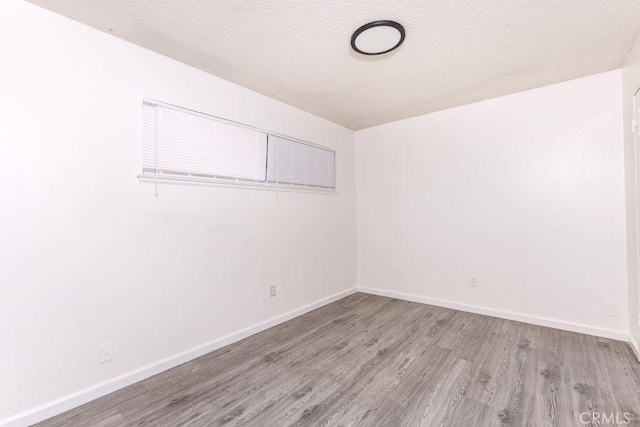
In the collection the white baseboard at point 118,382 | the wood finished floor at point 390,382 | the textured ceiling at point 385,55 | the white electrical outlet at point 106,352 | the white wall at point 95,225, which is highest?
the textured ceiling at point 385,55

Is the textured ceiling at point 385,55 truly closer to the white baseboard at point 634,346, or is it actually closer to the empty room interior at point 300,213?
the empty room interior at point 300,213

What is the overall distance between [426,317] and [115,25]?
3914 mm

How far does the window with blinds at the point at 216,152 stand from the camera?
7.59 feet

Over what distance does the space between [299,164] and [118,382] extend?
2.66m

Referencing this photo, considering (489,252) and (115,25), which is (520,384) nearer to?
(489,252)

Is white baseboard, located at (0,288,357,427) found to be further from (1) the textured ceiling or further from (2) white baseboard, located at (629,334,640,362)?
(2) white baseboard, located at (629,334,640,362)

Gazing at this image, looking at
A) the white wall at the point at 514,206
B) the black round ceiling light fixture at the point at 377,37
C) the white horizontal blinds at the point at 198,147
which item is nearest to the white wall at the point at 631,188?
the white wall at the point at 514,206

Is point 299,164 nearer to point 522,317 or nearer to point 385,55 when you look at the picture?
point 385,55

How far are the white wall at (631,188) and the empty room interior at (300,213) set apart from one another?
0.04 m

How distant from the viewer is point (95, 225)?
1997 millimetres

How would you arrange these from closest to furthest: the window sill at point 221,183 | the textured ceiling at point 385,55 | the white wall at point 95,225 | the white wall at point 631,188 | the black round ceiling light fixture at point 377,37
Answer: the white wall at point 95,225, the textured ceiling at point 385,55, the black round ceiling light fixture at point 377,37, the window sill at point 221,183, the white wall at point 631,188

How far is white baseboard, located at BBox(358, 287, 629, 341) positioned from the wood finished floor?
0.10 m

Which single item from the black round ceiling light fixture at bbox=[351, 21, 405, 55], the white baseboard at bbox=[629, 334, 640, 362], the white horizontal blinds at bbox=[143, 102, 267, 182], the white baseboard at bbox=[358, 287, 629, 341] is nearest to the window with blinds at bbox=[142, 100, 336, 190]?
the white horizontal blinds at bbox=[143, 102, 267, 182]

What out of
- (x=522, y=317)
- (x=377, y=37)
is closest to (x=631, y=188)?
(x=522, y=317)
